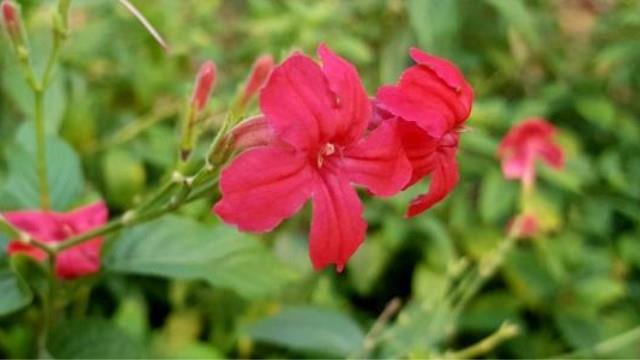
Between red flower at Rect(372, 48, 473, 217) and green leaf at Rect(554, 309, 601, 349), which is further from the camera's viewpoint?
green leaf at Rect(554, 309, 601, 349)

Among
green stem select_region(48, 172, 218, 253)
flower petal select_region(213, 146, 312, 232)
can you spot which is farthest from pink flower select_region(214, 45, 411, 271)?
green stem select_region(48, 172, 218, 253)

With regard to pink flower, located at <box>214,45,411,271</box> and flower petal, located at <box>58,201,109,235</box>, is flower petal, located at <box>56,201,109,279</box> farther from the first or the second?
pink flower, located at <box>214,45,411,271</box>

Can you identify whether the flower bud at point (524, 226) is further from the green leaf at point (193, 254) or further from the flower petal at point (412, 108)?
the flower petal at point (412, 108)

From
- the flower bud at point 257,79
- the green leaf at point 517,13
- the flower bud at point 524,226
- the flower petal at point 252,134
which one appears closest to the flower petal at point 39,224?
the flower bud at point 257,79

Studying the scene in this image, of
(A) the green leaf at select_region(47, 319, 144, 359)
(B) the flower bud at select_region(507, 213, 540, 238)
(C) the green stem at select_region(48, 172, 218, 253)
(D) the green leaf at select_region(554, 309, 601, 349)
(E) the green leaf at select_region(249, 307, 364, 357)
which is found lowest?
(D) the green leaf at select_region(554, 309, 601, 349)

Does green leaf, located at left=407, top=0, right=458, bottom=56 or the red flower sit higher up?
the red flower

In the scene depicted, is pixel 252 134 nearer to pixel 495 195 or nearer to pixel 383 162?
pixel 383 162

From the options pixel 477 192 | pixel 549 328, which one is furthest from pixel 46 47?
pixel 549 328

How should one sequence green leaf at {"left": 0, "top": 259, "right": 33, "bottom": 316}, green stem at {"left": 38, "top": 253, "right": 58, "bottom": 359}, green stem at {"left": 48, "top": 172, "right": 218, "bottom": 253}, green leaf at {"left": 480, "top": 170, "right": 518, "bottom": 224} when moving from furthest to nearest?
green leaf at {"left": 480, "top": 170, "right": 518, "bottom": 224}, green stem at {"left": 38, "top": 253, "right": 58, "bottom": 359}, green leaf at {"left": 0, "top": 259, "right": 33, "bottom": 316}, green stem at {"left": 48, "top": 172, "right": 218, "bottom": 253}

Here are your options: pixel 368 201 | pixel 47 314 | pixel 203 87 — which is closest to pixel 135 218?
pixel 203 87
